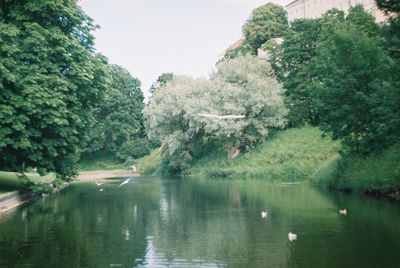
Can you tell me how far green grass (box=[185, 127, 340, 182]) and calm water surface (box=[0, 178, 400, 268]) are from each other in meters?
21.9

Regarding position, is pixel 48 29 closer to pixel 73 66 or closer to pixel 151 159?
pixel 73 66

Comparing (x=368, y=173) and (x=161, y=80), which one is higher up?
(x=161, y=80)

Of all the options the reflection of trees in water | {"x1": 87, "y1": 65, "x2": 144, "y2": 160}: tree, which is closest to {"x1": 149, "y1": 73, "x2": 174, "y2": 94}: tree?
{"x1": 87, "y1": 65, "x2": 144, "y2": 160}: tree

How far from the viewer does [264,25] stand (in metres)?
101

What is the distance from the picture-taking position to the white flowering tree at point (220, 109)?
61.8 m

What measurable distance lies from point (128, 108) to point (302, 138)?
2033 inches

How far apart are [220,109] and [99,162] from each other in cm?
4574

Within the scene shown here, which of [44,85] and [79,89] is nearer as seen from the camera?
[44,85]

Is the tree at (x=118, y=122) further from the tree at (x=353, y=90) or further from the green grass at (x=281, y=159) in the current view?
the tree at (x=353, y=90)

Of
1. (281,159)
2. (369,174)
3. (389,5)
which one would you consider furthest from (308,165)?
(389,5)

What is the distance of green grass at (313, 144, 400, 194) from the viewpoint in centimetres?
2939

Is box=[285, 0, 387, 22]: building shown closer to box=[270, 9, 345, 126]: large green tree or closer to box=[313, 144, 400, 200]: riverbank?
box=[270, 9, 345, 126]: large green tree


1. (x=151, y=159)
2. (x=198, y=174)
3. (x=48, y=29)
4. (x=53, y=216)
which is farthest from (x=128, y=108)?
(x=53, y=216)

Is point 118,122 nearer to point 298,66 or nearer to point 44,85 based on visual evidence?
point 298,66
